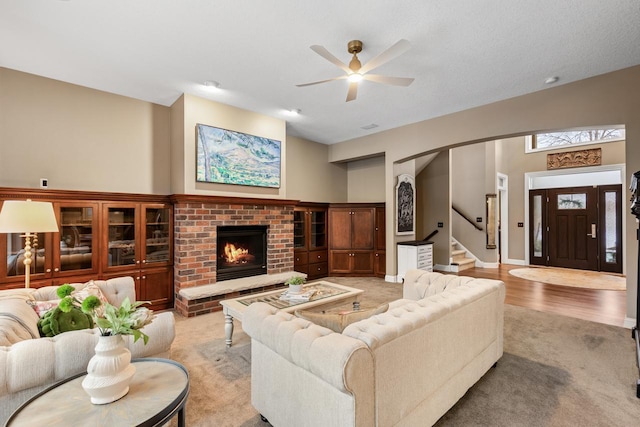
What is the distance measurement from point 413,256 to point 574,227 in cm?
478

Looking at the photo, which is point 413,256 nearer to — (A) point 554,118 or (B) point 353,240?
(B) point 353,240

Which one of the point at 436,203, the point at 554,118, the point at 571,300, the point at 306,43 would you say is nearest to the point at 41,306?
the point at 306,43

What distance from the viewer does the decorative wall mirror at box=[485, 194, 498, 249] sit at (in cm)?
754

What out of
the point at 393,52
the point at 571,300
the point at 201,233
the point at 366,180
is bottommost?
the point at 571,300

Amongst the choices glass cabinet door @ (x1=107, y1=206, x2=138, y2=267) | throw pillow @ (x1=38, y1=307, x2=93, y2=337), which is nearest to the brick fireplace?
glass cabinet door @ (x1=107, y1=206, x2=138, y2=267)

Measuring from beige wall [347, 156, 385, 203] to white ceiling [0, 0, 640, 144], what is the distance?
102 inches

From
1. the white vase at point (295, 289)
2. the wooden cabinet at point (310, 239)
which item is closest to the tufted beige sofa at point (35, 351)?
the white vase at point (295, 289)

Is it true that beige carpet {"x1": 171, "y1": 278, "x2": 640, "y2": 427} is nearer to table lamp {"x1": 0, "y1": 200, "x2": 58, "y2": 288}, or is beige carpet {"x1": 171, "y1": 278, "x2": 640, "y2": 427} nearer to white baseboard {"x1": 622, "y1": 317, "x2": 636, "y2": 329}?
white baseboard {"x1": 622, "y1": 317, "x2": 636, "y2": 329}

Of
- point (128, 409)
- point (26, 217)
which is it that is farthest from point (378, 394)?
point (26, 217)

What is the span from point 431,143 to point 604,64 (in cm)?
228

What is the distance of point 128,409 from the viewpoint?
1.24m

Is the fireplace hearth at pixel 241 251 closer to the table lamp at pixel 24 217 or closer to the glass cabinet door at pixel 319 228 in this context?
the glass cabinet door at pixel 319 228

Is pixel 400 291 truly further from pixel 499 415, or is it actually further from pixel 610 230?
pixel 610 230

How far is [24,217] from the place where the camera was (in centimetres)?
239
